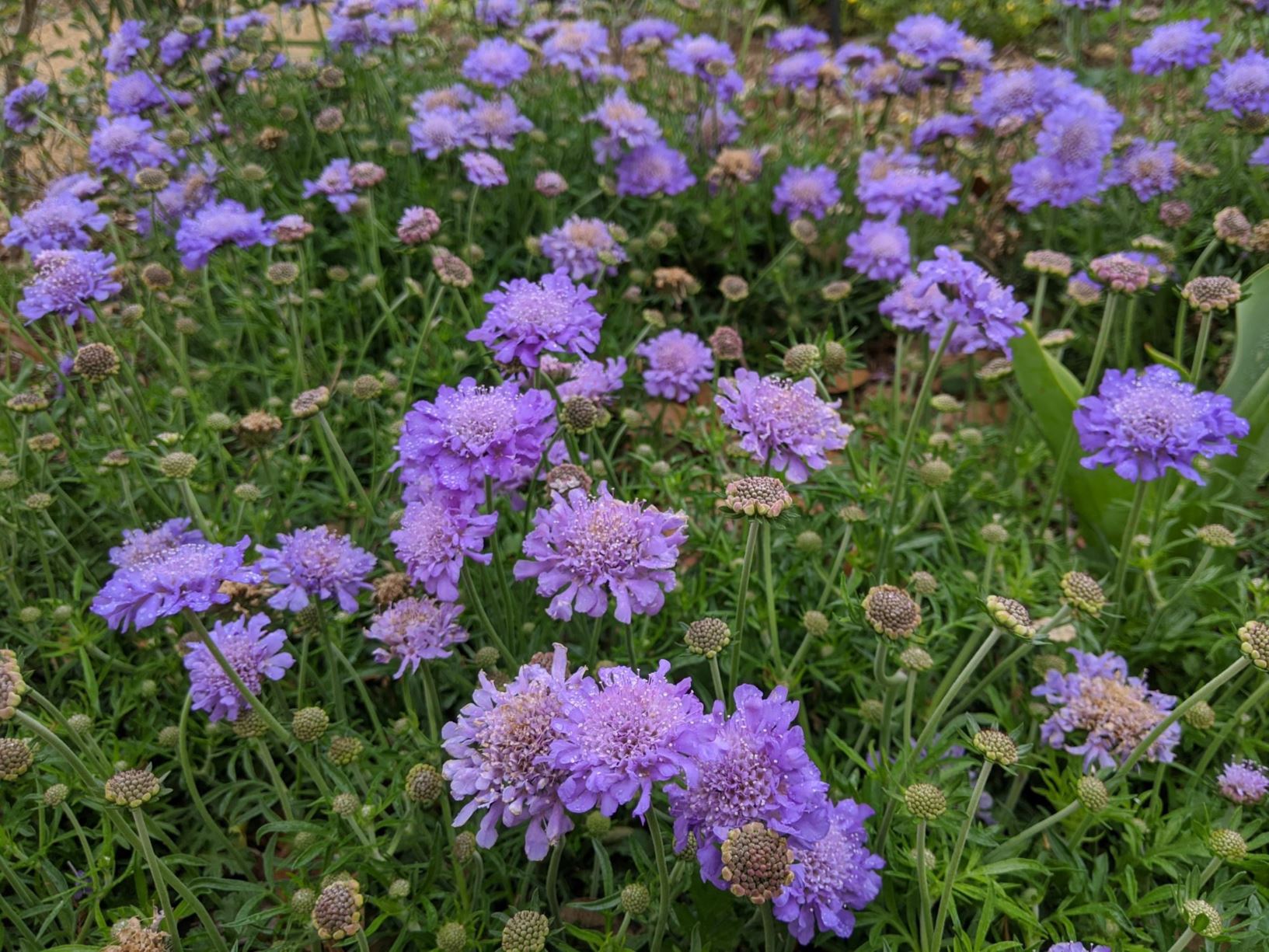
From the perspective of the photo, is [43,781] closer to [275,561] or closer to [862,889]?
[275,561]

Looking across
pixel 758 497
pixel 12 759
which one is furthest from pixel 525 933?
pixel 12 759

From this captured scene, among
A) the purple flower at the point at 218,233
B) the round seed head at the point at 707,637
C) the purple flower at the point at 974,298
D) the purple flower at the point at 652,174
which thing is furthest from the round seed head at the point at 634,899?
the purple flower at the point at 652,174

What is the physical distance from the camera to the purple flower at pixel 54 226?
2.99 m

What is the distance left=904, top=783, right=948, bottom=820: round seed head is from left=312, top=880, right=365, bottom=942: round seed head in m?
1.03

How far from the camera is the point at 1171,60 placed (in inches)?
156

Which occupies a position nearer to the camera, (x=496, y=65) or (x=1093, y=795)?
(x=1093, y=795)

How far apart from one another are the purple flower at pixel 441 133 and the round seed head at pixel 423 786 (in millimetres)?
2613

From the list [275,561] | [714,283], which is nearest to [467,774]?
[275,561]

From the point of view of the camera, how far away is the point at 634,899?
1.76 m

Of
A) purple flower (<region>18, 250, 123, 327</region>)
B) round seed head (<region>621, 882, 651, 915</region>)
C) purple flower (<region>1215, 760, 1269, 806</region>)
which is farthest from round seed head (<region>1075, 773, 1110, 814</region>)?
purple flower (<region>18, 250, 123, 327</region>)

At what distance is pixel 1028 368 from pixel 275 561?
7.83 feet

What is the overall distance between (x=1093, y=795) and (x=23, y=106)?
4.39 metres

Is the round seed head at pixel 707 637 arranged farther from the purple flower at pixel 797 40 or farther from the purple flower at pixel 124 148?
the purple flower at pixel 797 40

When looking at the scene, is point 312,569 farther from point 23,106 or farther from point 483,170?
point 23,106
